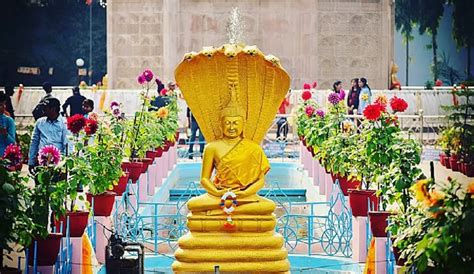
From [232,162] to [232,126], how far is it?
0.81ft

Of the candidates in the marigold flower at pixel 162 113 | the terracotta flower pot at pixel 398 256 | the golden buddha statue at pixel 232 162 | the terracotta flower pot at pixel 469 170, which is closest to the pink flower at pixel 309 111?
the marigold flower at pixel 162 113

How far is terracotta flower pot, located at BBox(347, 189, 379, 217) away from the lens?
33.2ft

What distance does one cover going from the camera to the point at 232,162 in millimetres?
8820

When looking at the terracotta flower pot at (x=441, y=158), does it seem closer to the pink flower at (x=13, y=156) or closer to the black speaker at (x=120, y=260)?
the black speaker at (x=120, y=260)

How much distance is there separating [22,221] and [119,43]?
2056cm

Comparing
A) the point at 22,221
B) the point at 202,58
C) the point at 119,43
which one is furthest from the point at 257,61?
the point at 119,43

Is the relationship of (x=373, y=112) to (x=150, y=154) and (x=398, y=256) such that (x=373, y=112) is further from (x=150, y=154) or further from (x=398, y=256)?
(x=150, y=154)

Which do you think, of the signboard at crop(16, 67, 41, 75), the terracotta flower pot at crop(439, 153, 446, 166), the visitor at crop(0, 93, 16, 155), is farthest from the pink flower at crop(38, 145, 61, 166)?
the signboard at crop(16, 67, 41, 75)

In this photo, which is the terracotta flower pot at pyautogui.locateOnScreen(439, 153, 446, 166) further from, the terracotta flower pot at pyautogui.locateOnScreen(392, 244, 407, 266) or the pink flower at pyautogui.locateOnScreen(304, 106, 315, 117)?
the terracotta flower pot at pyautogui.locateOnScreen(392, 244, 407, 266)

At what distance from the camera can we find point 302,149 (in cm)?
1898

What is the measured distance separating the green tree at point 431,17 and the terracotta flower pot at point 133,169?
1374 inches

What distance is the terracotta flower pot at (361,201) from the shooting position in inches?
399

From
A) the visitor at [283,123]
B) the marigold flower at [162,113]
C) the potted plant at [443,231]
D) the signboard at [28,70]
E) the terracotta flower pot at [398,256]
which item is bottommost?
the terracotta flower pot at [398,256]

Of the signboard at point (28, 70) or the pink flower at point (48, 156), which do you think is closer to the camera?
the pink flower at point (48, 156)
